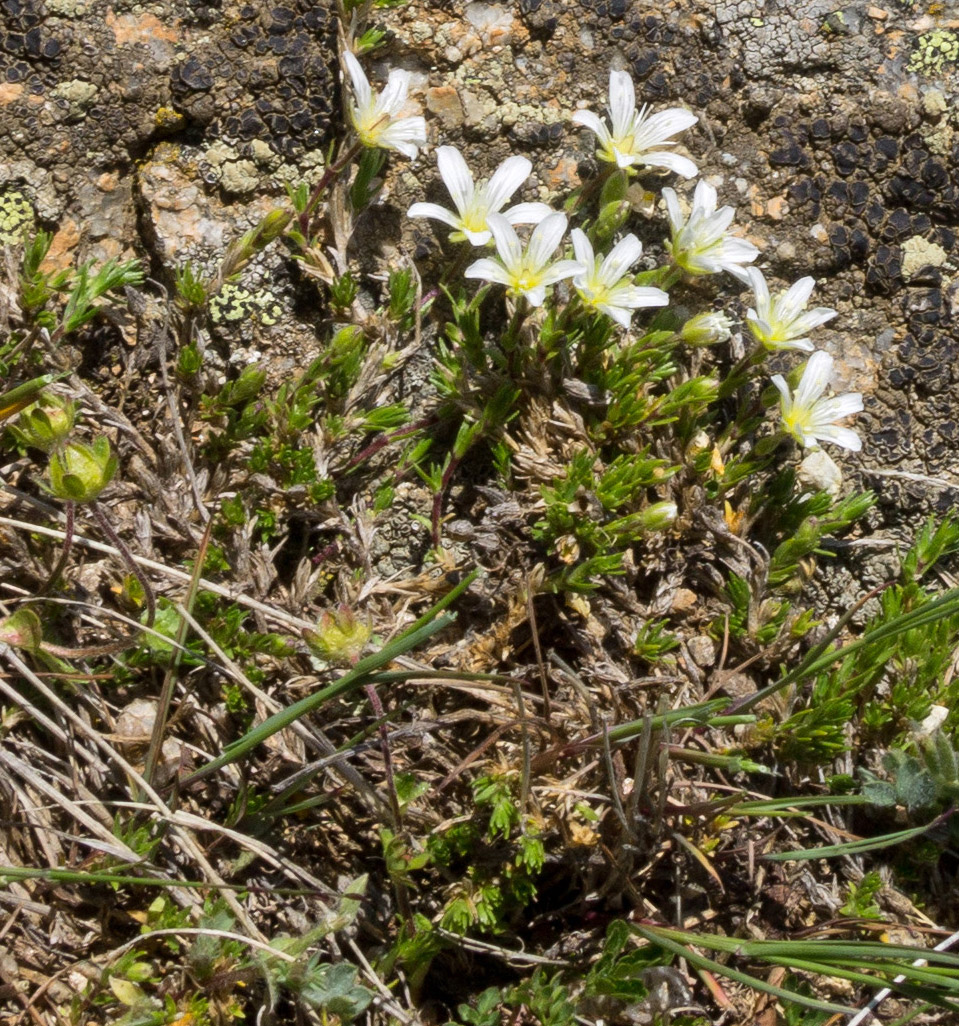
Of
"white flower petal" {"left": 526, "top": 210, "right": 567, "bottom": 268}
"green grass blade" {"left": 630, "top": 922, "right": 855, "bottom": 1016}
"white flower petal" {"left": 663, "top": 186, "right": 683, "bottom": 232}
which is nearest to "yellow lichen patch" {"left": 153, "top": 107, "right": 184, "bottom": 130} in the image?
"white flower petal" {"left": 526, "top": 210, "right": 567, "bottom": 268}

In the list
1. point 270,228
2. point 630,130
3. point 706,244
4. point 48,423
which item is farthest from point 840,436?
point 48,423

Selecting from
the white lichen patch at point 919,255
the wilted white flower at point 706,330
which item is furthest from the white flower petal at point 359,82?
the white lichen patch at point 919,255

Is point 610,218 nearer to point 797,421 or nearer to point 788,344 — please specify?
point 788,344

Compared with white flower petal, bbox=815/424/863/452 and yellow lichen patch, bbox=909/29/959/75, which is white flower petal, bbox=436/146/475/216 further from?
yellow lichen patch, bbox=909/29/959/75

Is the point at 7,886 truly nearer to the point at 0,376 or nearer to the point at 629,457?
the point at 0,376

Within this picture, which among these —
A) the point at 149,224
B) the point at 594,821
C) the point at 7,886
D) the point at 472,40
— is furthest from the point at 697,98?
the point at 7,886

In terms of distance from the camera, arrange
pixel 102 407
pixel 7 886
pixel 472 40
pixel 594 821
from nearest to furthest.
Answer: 1. pixel 7 886
2. pixel 594 821
3. pixel 102 407
4. pixel 472 40
